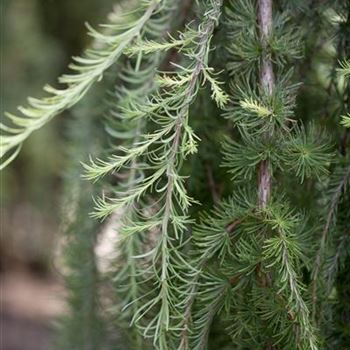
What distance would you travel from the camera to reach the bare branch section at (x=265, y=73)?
783 millimetres

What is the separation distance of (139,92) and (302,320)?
0.45m

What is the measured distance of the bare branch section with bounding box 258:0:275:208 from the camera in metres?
0.78

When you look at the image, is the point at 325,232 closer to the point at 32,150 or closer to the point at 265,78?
the point at 265,78

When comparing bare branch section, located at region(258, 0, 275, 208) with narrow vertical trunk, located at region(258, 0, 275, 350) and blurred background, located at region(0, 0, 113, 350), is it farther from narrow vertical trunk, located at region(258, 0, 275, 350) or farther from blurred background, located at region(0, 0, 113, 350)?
blurred background, located at region(0, 0, 113, 350)

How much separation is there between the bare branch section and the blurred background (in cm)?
178

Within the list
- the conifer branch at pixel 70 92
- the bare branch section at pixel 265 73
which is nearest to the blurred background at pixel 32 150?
the conifer branch at pixel 70 92

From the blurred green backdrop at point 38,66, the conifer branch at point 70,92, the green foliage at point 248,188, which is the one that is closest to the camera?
the green foliage at point 248,188

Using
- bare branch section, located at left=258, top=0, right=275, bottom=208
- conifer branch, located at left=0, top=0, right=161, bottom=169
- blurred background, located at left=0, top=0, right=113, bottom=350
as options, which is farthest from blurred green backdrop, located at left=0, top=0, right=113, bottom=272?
bare branch section, located at left=258, top=0, right=275, bottom=208

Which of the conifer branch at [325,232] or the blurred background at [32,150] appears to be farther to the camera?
the blurred background at [32,150]

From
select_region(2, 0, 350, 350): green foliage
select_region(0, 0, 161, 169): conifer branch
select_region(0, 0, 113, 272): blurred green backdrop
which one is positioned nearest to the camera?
select_region(2, 0, 350, 350): green foliage

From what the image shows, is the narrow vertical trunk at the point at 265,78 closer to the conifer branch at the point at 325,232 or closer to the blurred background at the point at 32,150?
the conifer branch at the point at 325,232

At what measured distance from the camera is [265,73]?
2.68 feet

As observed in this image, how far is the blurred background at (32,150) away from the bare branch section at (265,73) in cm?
178

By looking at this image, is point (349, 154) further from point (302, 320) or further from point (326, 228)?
point (302, 320)
